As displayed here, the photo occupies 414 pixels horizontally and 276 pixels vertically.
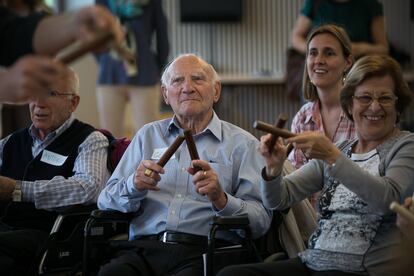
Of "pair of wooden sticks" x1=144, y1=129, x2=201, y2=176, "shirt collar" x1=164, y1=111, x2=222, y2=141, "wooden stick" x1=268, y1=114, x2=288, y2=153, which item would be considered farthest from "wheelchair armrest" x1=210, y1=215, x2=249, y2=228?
"shirt collar" x1=164, y1=111, x2=222, y2=141

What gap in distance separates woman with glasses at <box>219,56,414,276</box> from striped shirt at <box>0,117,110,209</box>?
93cm

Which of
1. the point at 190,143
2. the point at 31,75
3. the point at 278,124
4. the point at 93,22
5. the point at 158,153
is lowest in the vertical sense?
the point at 158,153

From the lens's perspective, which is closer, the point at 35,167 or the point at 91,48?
the point at 91,48

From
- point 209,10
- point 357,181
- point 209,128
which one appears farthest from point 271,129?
point 209,10

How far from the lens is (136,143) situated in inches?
134

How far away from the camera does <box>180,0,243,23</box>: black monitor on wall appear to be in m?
9.41

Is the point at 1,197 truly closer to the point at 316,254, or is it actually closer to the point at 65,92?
the point at 65,92

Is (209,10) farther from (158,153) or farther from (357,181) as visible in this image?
(357,181)

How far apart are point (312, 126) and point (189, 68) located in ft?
2.34

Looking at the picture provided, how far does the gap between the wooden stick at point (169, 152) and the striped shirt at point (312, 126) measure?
78 cm

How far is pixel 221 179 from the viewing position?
3191 mm

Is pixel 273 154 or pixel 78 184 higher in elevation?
pixel 273 154

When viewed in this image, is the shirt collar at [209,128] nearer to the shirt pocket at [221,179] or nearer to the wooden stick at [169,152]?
the shirt pocket at [221,179]

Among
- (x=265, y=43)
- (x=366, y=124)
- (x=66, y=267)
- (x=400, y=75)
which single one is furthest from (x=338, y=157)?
(x=265, y=43)
